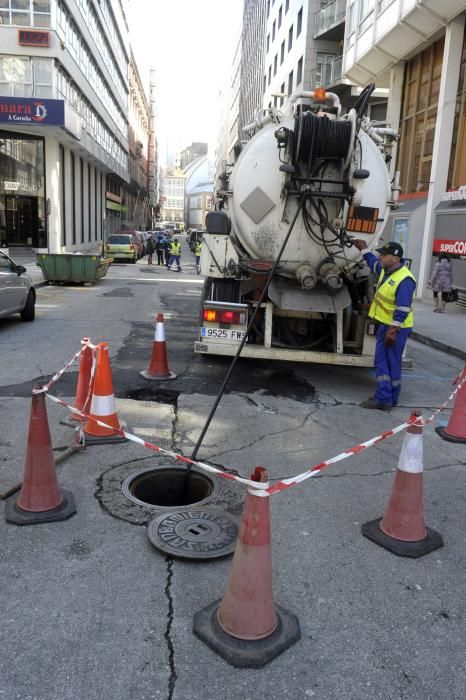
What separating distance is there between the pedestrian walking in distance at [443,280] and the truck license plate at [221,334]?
9947mm

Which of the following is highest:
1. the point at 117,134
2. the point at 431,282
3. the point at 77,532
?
the point at 117,134

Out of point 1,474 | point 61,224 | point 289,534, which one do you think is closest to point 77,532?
point 1,474

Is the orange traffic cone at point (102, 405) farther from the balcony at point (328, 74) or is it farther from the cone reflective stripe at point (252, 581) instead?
the balcony at point (328, 74)

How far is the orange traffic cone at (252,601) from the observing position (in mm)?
2619

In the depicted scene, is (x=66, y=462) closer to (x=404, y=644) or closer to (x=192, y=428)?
(x=192, y=428)

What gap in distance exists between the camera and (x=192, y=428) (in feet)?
18.3

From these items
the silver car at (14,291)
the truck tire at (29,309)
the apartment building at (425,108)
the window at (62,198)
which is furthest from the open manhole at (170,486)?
the window at (62,198)

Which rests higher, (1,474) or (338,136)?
(338,136)

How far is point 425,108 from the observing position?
63.6 ft

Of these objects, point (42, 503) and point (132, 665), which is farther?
point (42, 503)

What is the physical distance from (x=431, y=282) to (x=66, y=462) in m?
13.4

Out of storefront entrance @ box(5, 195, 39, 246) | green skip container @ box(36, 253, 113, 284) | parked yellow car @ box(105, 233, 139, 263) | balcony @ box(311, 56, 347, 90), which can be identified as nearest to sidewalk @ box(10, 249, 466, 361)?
green skip container @ box(36, 253, 113, 284)

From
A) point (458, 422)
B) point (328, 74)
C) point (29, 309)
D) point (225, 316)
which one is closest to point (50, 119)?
point (328, 74)

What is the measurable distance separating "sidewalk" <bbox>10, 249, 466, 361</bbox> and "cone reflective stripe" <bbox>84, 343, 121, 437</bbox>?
702cm
